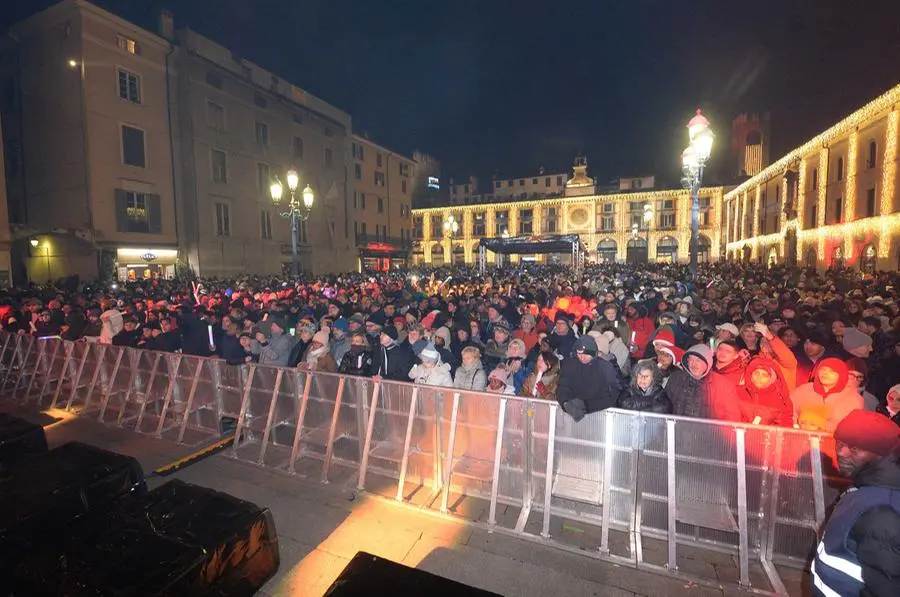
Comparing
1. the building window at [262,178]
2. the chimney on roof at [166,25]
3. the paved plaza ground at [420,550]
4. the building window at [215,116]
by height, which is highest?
the chimney on roof at [166,25]

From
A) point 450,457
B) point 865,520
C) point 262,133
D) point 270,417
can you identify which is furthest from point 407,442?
point 262,133

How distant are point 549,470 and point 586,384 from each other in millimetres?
914

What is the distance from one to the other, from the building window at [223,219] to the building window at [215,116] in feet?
16.0

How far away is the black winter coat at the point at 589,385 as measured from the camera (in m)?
4.15

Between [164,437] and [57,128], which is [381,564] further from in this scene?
[57,128]

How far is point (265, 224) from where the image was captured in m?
31.9

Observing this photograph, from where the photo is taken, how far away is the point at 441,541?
412 centimetres

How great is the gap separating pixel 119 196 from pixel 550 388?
26.9m

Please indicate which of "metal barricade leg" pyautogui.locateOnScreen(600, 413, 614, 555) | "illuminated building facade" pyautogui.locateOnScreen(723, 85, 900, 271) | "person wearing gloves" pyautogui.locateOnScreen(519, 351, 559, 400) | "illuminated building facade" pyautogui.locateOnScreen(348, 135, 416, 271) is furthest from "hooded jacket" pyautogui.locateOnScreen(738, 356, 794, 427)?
"illuminated building facade" pyautogui.locateOnScreen(348, 135, 416, 271)

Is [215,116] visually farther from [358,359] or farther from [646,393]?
[646,393]

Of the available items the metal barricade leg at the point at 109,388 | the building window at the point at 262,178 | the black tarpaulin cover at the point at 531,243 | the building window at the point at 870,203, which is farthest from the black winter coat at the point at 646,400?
the building window at the point at 262,178

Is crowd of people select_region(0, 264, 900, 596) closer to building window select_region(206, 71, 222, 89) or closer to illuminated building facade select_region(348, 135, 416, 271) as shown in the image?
building window select_region(206, 71, 222, 89)

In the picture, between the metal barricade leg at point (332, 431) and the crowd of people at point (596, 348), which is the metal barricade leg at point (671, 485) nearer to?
the crowd of people at point (596, 348)

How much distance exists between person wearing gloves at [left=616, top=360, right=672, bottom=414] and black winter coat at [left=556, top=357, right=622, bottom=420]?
5.1 inches
